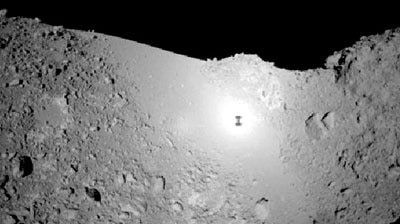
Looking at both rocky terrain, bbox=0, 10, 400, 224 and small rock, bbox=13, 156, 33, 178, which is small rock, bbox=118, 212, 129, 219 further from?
small rock, bbox=13, 156, 33, 178

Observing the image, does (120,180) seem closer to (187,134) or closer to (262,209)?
(187,134)

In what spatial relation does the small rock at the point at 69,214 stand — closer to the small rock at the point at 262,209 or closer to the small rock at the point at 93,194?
the small rock at the point at 93,194

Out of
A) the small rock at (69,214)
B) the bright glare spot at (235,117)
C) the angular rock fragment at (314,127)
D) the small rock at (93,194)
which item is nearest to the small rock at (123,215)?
the small rock at (93,194)

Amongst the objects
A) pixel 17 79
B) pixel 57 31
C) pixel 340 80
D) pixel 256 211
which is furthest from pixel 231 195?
pixel 57 31

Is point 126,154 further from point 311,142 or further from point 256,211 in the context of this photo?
point 311,142

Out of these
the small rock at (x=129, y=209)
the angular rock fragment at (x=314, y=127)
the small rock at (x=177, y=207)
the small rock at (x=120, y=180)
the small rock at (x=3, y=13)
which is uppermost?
the small rock at (x=3, y=13)

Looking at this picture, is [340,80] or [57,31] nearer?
[340,80]

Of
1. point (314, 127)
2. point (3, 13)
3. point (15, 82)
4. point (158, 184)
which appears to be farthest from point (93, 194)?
point (3, 13)
